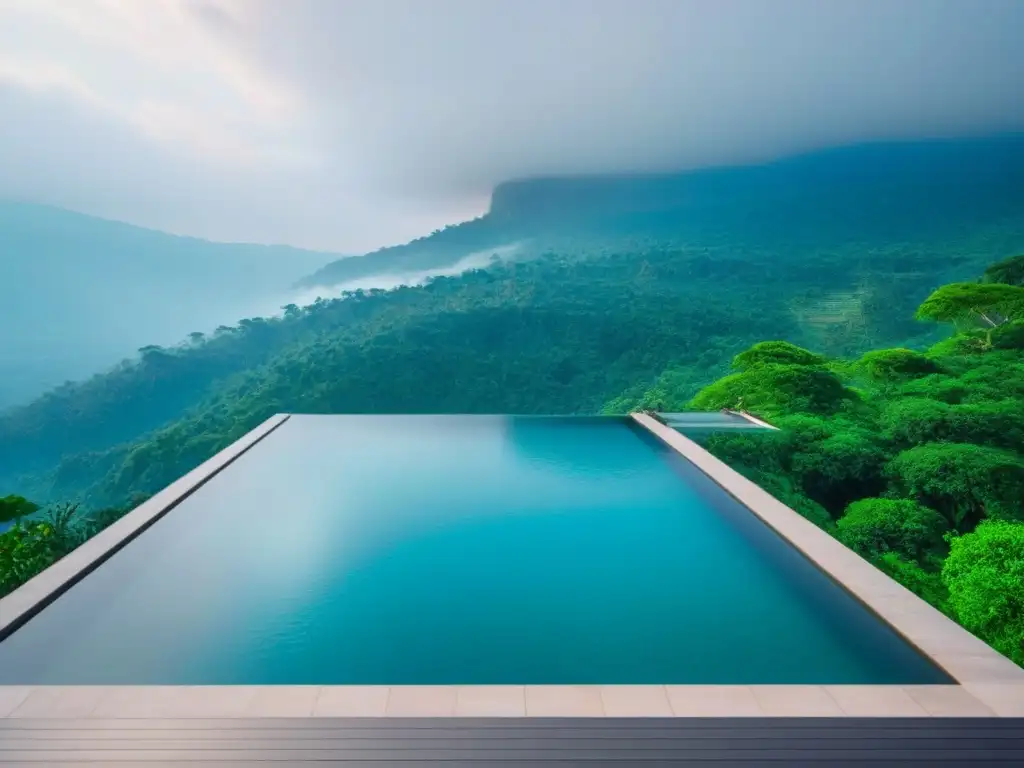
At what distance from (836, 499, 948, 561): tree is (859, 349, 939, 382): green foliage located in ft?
19.8

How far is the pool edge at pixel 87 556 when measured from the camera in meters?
3.47

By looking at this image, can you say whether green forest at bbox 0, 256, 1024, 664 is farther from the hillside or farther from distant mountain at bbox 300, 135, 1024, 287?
distant mountain at bbox 300, 135, 1024, 287

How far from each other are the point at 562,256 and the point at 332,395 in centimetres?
1913

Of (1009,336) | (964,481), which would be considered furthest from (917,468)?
(1009,336)

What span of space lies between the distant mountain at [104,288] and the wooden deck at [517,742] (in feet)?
129

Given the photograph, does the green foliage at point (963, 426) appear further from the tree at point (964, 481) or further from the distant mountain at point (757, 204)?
the distant mountain at point (757, 204)

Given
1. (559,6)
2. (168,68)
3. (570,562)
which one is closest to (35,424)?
(168,68)

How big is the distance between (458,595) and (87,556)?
2058 mm

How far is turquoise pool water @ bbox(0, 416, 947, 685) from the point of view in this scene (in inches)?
122

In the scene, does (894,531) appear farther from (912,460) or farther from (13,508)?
(13,508)

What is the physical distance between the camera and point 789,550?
173 inches

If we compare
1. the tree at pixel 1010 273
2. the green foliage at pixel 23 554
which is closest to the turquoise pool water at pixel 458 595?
the green foliage at pixel 23 554

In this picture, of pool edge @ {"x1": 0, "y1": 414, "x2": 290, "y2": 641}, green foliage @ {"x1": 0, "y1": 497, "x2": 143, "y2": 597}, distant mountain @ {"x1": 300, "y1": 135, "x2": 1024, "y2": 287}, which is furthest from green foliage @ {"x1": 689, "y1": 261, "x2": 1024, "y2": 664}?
distant mountain @ {"x1": 300, "y1": 135, "x2": 1024, "y2": 287}

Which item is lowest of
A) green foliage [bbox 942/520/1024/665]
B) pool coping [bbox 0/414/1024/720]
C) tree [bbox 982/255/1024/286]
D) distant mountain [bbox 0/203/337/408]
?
distant mountain [bbox 0/203/337/408]
